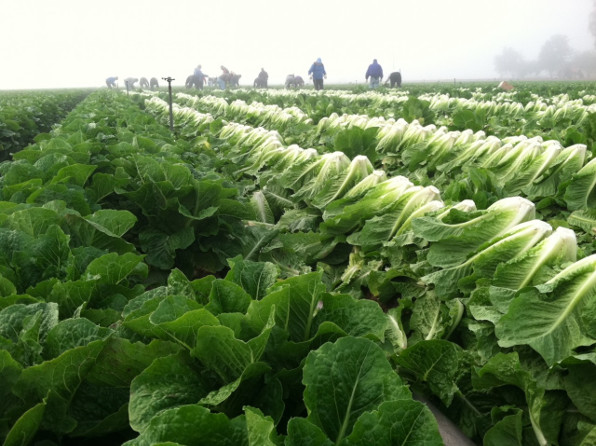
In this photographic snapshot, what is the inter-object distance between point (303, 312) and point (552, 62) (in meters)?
182

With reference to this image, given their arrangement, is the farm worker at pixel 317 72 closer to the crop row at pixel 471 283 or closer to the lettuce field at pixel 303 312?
the lettuce field at pixel 303 312

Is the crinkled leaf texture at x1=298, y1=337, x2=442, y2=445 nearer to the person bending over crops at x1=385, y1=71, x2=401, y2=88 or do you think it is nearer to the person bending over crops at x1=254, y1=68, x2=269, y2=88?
the person bending over crops at x1=385, y1=71, x2=401, y2=88

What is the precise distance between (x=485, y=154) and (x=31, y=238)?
423 centimetres

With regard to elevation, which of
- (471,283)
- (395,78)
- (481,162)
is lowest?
(471,283)

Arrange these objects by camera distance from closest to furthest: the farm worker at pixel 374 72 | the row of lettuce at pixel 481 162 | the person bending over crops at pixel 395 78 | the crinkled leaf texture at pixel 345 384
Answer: the crinkled leaf texture at pixel 345 384, the row of lettuce at pixel 481 162, the farm worker at pixel 374 72, the person bending over crops at pixel 395 78

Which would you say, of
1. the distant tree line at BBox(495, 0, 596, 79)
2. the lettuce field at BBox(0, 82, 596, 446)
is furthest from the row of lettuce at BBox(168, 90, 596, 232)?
the distant tree line at BBox(495, 0, 596, 79)

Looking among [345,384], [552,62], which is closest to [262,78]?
[345,384]

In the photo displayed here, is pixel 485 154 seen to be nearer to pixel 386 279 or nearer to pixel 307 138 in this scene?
pixel 386 279

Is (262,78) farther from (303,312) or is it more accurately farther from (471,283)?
(303,312)

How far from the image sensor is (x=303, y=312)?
1.90 metres

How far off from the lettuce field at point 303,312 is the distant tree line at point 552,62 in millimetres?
149637

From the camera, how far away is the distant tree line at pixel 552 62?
454ft

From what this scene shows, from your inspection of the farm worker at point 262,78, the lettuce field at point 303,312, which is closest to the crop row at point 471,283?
the lettuce field at point 303,312

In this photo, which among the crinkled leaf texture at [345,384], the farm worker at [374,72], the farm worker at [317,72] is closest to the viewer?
the crinkled leaf texture at [345,384]
